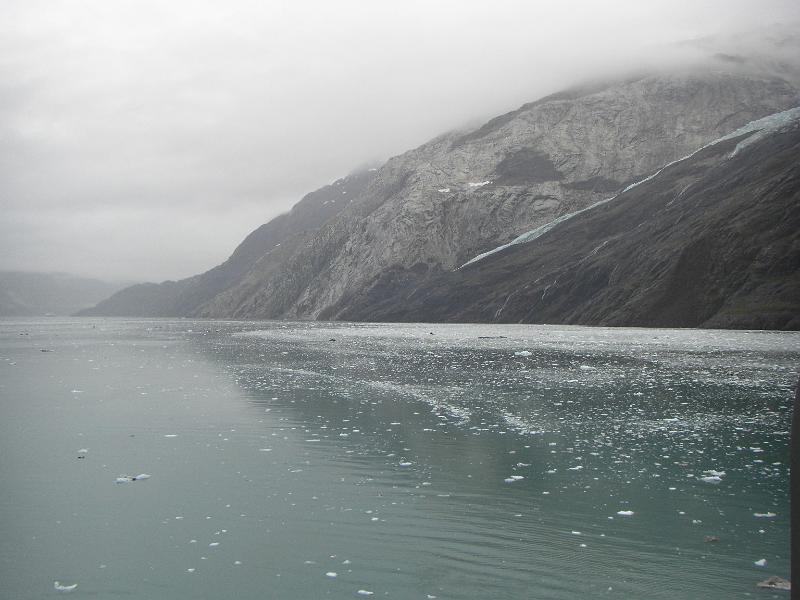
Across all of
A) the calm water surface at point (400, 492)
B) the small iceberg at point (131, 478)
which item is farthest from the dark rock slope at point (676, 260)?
the small iceberg at point (131, 478)

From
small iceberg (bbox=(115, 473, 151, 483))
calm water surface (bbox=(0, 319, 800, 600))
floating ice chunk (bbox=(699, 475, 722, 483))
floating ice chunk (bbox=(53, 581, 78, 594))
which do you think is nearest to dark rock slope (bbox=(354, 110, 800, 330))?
calm water surface (bbox=(0, 319, 800, 600))

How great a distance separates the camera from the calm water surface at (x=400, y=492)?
10664 millimetres

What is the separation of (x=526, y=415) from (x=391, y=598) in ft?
53.9

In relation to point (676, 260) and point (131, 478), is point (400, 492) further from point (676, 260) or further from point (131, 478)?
point (676, 260)

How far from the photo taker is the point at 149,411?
90.3 ft

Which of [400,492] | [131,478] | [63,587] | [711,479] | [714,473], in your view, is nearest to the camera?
[63,587]

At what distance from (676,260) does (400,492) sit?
117 m

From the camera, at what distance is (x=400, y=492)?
50.4 feet

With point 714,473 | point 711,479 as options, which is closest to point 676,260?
point 714,473

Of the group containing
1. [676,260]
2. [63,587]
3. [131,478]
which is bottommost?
[63,587]

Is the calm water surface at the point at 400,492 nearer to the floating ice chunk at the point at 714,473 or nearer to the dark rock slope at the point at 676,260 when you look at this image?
the floating ice chunk at the point at 714,473

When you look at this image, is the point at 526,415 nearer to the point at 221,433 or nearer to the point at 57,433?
the point at 221,433

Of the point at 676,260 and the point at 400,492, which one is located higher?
the point at 676,260

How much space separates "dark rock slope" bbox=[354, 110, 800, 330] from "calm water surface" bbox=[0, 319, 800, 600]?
76383mm
